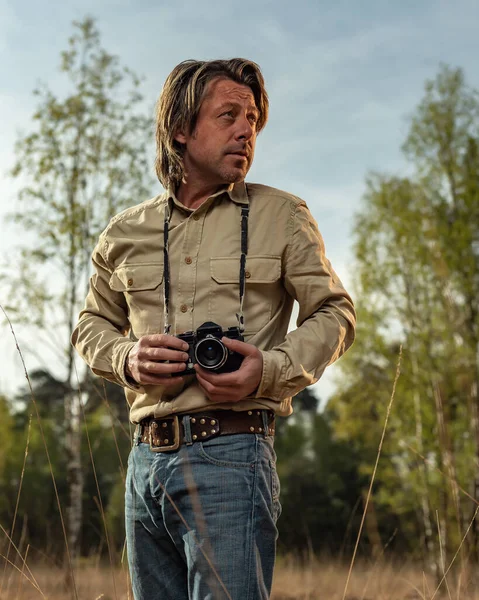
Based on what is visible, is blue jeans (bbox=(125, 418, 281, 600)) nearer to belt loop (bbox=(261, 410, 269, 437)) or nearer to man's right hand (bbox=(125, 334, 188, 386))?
belt loop (bbox=(261, 410, 269, 437))

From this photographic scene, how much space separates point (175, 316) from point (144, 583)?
2.47 feet

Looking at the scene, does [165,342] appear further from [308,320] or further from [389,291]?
[389,291]

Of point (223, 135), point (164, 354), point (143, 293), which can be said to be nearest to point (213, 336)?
point (164, 354)

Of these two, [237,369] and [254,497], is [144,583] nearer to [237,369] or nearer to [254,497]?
[254,497]

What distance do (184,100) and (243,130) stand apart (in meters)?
0.26

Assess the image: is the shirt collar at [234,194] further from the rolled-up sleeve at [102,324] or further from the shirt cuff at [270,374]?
the shirt cuff at [270,374]

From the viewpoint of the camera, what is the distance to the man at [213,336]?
1886 mm

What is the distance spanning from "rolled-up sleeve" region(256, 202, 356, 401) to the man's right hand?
0.73ft

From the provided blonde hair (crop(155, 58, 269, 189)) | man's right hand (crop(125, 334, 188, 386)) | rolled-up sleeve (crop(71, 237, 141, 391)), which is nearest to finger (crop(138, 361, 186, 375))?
man's right hand (crop(125, 334, 188, 386))

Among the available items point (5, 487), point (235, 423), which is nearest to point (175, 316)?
point (235, 423)

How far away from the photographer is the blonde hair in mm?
2307

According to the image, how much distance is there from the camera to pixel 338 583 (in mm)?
7020

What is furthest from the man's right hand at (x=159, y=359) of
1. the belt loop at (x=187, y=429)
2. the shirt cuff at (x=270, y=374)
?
the shirt cuff at (x=270, y=374)

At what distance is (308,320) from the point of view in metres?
2.07
